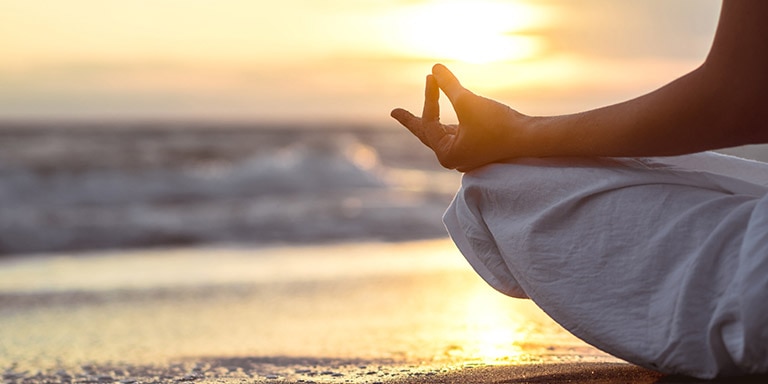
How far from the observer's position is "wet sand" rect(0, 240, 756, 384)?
2461 millimetres

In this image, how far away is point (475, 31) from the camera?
14.0 feet

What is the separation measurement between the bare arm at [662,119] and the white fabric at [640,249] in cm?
6

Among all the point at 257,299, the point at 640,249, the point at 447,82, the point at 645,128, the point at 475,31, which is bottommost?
the point at 257,299

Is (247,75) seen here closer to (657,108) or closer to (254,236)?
(254,236)

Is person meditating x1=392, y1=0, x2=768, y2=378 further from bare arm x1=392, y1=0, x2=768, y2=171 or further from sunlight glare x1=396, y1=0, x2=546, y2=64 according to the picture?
sunlight glare x1=396, y1=0, x2=546, y2=64

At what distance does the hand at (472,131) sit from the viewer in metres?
1.77

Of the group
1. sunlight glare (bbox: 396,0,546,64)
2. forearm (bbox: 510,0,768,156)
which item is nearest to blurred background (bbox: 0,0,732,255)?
sunlight glare (bbox: 396,0,546,64)

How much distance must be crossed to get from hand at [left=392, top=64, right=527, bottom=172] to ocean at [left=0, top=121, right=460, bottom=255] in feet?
19.0

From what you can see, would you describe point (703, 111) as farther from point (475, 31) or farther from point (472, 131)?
point (475, 31)

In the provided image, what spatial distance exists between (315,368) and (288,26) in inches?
303

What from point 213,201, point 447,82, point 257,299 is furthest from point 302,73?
point 447,82

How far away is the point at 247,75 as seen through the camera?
25969 millimetres

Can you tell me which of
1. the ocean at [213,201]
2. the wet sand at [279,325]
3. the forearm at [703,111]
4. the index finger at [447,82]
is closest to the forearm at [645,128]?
the forearm at [703,111]

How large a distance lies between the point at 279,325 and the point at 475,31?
1.69 meters
